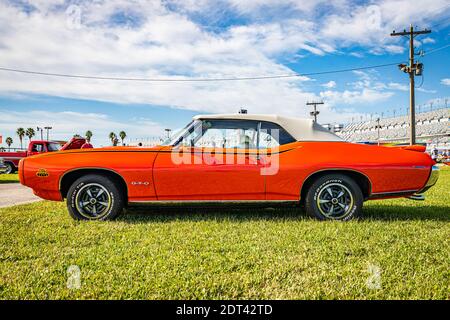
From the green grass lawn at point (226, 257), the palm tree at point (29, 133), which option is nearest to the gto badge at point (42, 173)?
the green grass lawn at point (226, 257)

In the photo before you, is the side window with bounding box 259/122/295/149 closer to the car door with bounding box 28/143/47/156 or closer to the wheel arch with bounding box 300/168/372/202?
the wheel arch with bounding box 300/168/372/202

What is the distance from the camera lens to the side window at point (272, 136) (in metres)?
4.26

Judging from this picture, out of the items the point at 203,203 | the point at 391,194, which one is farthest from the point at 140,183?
the point at 391,194

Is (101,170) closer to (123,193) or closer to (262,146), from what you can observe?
(123,193)

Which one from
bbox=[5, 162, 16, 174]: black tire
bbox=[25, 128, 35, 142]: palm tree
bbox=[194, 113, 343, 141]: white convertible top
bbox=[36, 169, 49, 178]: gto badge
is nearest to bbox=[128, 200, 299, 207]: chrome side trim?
bbox=[194, 113, 343, 141]: white convertible top

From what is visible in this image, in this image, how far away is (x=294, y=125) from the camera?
437cm

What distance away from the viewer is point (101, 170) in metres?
4.27

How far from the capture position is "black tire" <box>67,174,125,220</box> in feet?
13.7

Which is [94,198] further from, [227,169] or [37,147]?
[37,147]

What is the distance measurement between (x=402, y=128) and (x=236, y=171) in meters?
101

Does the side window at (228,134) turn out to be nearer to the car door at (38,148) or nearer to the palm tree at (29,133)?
the car door at (38,148)
